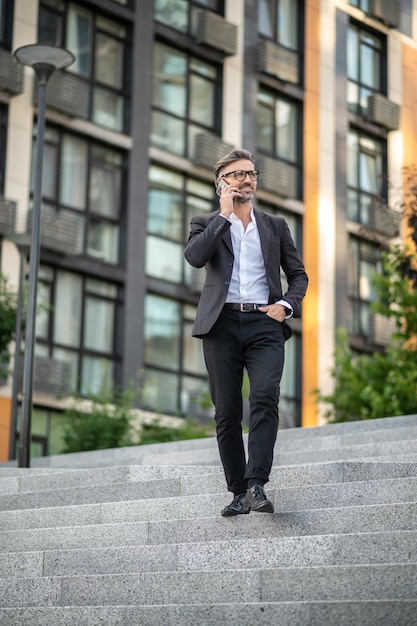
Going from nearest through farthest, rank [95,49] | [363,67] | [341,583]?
[341,583] → [95,49] → [363,67]

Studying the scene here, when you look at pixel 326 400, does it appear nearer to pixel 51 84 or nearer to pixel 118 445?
pixel 118 445

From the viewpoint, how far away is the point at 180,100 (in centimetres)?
3375

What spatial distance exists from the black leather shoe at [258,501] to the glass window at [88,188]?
22983 millimetres

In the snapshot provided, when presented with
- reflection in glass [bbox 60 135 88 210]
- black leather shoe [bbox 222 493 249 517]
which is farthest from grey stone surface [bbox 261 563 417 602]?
reflection in glass [bbox 60 135 88 210]

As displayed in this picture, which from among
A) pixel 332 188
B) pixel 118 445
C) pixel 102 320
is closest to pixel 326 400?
pixel 118 445

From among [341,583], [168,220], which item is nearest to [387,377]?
[168,220]

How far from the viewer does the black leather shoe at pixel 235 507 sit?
24.7 ft

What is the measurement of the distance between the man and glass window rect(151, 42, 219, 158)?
25.1 m

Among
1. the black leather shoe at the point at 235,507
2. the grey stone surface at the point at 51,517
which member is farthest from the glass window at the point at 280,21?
the black leather shoe at the point at 235,507

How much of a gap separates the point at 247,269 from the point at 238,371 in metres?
0.61

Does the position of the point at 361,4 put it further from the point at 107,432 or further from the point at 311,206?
the point at 107,432

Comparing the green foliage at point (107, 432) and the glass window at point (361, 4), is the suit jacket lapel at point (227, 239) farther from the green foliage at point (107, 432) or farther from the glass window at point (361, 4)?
the glass window at point (361, 4)

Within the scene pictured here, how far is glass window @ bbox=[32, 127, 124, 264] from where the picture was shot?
30250mm

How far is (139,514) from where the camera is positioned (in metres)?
8.30
